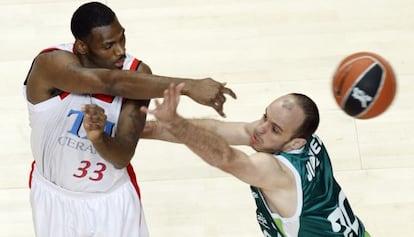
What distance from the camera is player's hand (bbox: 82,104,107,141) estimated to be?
9.02 feet

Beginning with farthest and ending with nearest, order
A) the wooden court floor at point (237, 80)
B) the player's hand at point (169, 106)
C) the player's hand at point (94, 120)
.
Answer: the wooden court floor at point (237, 80), the player's hand at point (94, 120), the player's hand at point (169, 106)

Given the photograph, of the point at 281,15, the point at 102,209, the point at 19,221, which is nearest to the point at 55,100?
the point at 102,209

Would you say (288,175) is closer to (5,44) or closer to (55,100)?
(55,100)

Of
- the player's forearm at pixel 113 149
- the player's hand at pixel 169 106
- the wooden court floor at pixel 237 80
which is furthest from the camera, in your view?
the wooden court floor at pixel 237 80

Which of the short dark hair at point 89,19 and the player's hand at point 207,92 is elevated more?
the short dark hair at point 89,19

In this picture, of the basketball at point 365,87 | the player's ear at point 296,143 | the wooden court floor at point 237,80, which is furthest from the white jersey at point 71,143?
the wooden court floor at point 237,80

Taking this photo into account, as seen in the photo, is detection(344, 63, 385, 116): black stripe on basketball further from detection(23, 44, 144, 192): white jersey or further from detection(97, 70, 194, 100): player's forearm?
detection(23, 44, 144, 192): white jersey

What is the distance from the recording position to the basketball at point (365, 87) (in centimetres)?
296

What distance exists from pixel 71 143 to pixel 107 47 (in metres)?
0.41

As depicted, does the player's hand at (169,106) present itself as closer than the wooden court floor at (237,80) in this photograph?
Yes

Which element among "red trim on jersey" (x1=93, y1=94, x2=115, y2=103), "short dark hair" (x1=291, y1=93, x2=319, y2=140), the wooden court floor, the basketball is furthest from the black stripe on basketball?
the wooden court floor

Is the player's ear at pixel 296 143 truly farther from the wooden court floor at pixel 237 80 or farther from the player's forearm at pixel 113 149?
the wooden court floor at pixel 237 80

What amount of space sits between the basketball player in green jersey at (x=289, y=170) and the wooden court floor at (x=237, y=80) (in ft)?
3.12

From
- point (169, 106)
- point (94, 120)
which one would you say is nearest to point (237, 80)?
point (94, 120)
